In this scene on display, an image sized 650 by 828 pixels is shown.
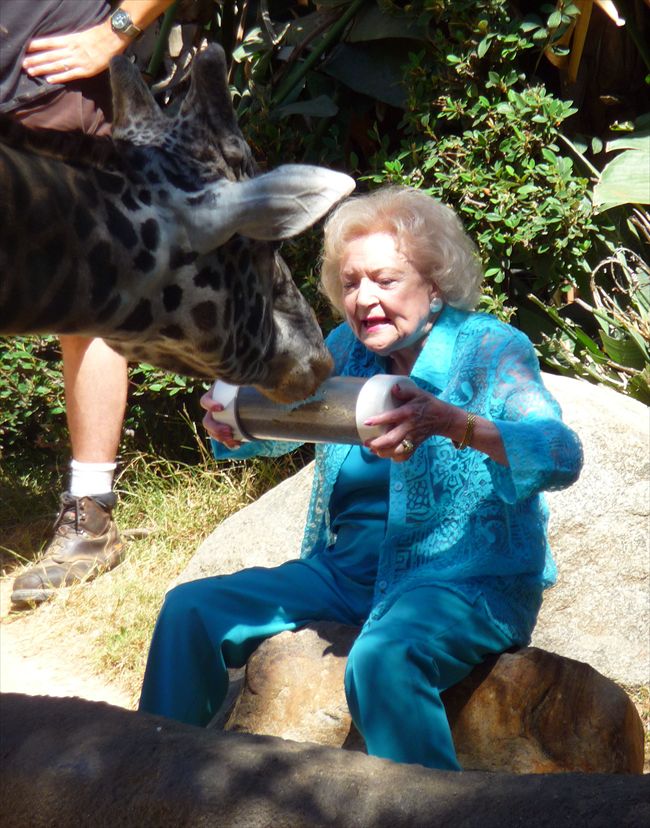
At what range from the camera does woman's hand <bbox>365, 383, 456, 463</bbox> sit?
121 inches

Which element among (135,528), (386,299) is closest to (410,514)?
(386,299)

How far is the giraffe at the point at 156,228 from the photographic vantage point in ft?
7.59

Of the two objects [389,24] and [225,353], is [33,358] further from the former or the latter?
[225,353]

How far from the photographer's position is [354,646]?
127 inches

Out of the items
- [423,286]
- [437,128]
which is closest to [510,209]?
[437,128]

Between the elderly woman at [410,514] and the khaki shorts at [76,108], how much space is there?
5.35 ft

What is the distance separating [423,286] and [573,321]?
275 centimetres

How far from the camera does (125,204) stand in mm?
2457

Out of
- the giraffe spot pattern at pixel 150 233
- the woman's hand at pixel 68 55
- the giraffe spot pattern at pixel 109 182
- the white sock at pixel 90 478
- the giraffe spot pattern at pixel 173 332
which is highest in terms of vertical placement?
the giraffe spot pattern at pixel 109 182

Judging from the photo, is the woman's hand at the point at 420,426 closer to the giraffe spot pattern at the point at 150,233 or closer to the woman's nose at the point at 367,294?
the woman's nose at the point at 367,294

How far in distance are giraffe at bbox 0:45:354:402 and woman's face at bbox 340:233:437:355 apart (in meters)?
0.86

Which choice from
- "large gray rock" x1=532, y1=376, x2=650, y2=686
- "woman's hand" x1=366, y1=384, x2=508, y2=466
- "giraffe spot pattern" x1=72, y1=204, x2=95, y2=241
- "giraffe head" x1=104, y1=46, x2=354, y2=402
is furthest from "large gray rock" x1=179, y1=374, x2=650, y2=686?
"giraffe spot pattern" x1=72, y1=204, x2=95, y2=241

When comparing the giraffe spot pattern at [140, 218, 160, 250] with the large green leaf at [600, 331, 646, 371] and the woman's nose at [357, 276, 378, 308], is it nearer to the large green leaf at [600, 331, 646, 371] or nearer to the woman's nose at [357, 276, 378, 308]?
the woman's nose at [357, 276, 378, 308]

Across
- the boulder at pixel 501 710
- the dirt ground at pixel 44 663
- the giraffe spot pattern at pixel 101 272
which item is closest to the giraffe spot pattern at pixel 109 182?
the giraffe spot pattern at pixel 101 272
